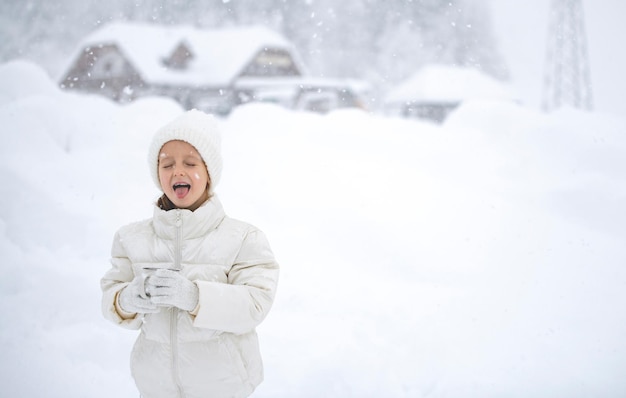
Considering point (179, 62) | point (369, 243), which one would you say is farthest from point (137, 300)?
point (179, 62)

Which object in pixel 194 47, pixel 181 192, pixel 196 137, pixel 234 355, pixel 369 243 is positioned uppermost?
pixel 194 47

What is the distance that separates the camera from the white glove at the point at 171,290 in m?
1.30

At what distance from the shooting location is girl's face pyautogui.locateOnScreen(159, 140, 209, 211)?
154cm

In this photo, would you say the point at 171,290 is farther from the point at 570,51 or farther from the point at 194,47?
the point at 194,47

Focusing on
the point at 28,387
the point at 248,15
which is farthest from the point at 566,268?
the point at 248,15

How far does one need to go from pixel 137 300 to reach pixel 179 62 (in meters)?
18.9

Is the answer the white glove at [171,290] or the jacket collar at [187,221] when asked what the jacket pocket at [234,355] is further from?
the jacket collar at [187,221]

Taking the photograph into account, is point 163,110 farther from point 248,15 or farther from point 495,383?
point 248,15

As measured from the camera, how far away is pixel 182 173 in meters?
1.54

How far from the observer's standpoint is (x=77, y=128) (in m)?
6.01

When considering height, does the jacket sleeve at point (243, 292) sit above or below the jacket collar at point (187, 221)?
below

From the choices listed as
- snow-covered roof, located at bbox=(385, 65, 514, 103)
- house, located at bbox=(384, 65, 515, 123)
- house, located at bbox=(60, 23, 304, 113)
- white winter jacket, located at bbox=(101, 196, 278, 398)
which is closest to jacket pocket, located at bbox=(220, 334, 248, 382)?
white winter jacket, located at bbox=(101, 196, 278, 398)

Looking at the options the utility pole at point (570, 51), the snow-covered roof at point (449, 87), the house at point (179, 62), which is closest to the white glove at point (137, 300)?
the utility pole at point (570, 51)

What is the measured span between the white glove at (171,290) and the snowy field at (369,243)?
1734 mm
